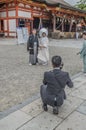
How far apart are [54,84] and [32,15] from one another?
18.6 metres

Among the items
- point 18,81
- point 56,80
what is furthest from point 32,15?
point 56,80

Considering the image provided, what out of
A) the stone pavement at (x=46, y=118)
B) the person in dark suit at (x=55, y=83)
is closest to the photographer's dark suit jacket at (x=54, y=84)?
the person in dark suit at (x=55, y=83)

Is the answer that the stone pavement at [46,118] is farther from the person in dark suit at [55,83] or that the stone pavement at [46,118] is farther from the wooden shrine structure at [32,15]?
the wooden shrine structure at [32,15]

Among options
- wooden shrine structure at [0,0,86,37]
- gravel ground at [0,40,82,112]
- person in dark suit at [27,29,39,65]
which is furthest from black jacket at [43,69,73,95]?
wooden shrine structure at [0,0,86,37]

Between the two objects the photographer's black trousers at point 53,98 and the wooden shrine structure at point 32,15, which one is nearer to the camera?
the photographer's black trousers at point 53,98

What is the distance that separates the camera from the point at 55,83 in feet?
10.5

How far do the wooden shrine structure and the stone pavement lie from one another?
16305 millimetres

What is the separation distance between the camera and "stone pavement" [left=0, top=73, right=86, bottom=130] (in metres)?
2.97

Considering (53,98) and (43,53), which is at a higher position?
(43,53)

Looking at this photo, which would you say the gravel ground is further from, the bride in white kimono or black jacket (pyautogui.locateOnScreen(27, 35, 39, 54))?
black jacket (pyautogui.locateOnScreen(27, 35, 39, 54))

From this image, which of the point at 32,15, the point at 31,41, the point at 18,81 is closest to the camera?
the point at 18,81

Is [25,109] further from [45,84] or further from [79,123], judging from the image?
[79,123]

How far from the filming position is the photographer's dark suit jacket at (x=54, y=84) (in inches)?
126

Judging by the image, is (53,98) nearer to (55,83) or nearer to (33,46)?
(55,83)
